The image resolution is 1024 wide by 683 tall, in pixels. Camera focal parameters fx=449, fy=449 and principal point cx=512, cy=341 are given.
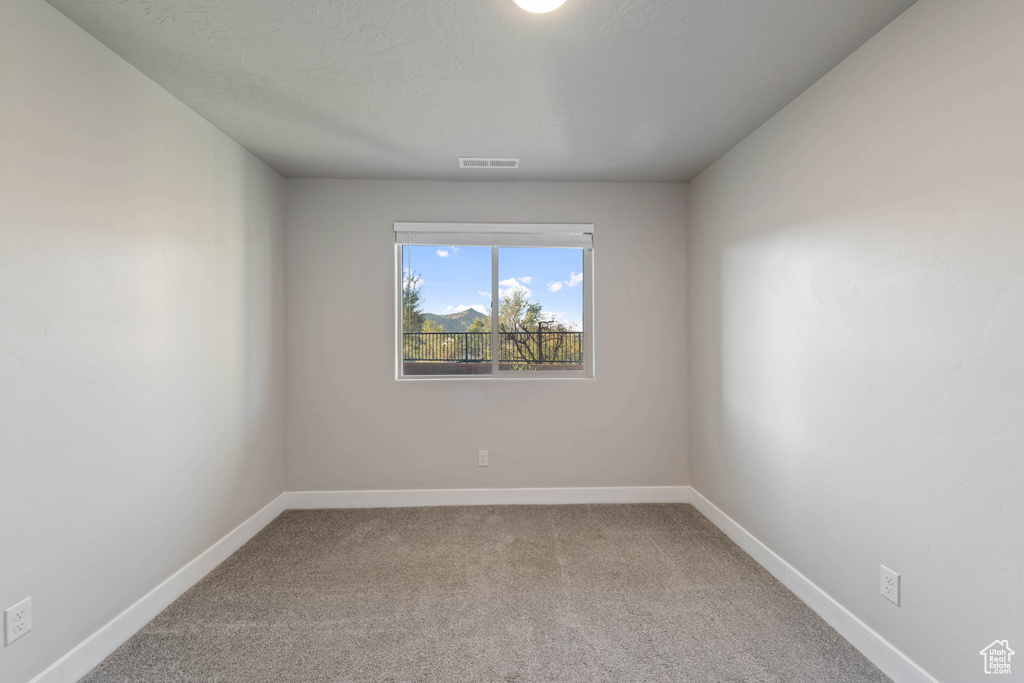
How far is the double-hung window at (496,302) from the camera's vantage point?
3404mm

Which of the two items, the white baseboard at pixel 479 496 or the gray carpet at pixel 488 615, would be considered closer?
the gray carpet at pixel 488 615

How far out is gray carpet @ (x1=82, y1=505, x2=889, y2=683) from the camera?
171 cm

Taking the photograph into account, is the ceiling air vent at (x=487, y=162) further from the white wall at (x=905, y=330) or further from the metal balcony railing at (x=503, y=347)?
the white wall at (x=905, y=330)

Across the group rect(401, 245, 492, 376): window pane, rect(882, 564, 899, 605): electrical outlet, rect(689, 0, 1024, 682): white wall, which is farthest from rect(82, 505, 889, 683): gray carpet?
rect(401, 245, 492, 376): window pane

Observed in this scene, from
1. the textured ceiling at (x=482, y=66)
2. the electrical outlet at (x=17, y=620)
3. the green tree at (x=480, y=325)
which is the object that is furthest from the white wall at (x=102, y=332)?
the green tree at (x=480, y=325)

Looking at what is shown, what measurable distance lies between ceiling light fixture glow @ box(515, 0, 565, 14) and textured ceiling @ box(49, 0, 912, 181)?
0.06m

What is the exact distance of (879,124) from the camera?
172 cm

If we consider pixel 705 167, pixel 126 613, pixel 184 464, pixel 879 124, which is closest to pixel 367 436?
pixel 184 464

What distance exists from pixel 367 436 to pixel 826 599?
113 inches

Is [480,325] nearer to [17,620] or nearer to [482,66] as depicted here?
[482,66]

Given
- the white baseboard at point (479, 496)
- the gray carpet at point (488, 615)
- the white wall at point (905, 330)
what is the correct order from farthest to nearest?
the white baseboard at point (479, 496) < the gray carpet at point (488, 615) < the white wall at point (905, 330)

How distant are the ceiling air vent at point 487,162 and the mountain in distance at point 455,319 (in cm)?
105

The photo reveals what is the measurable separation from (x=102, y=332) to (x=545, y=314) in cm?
258


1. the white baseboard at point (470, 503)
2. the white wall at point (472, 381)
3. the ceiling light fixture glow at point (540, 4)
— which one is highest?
the ceiling light fixture glow at point (540, 4)
